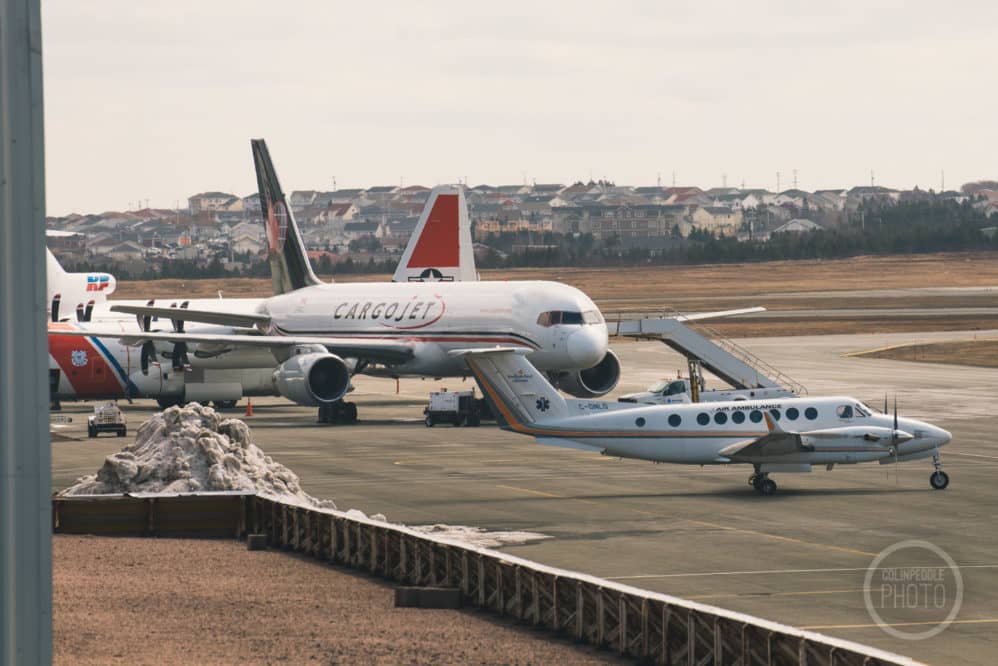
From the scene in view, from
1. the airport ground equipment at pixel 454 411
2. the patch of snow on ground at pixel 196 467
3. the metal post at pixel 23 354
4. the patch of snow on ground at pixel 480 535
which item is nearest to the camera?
the metal post at pixel 23 354

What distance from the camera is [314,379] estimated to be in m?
66.9

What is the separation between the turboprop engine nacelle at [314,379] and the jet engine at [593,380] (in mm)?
8875

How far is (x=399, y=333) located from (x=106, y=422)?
12.6 meters

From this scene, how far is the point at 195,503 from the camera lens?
37969 mm

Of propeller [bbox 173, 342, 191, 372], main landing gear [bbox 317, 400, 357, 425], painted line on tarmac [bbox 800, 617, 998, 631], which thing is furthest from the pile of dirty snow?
propeller [bbox 173, 342, 191, 372]

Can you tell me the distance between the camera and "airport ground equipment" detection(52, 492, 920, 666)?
21969 mm

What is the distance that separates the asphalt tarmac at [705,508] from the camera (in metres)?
29.9

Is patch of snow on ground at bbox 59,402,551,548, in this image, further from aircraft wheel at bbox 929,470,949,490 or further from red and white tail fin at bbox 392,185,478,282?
red and white tail fin at bbox 392,185,478,282

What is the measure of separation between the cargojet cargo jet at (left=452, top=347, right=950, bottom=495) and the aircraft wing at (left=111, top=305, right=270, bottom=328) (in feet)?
102

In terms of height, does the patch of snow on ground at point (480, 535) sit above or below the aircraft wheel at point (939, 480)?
below

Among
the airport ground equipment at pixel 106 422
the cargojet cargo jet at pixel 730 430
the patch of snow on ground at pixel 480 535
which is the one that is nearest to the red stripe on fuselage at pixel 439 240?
the airport ground equipment at pixel 106 422

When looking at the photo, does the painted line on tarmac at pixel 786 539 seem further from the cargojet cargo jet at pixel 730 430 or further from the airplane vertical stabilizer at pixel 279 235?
the airplane vertical stabilizer at pixel 279 235

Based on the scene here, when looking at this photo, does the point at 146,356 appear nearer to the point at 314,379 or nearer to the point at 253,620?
the point at 314,379

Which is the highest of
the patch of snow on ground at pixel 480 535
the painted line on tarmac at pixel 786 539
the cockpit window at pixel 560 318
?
the cockpit window at pixel 560 318
